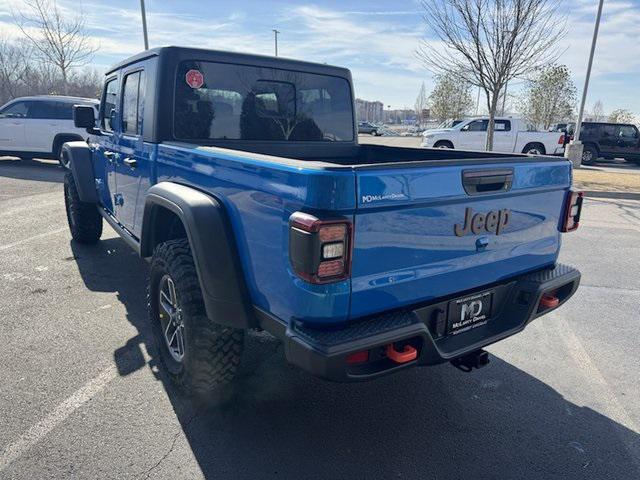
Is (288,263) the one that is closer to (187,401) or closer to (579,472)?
(187,401)

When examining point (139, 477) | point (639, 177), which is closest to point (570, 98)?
point (639, 177)

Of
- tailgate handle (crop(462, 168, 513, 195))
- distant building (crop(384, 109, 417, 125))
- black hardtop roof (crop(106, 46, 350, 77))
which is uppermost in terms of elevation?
distant building (crop(384, 109, 417, 125))

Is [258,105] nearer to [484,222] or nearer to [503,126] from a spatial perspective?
[484,222]

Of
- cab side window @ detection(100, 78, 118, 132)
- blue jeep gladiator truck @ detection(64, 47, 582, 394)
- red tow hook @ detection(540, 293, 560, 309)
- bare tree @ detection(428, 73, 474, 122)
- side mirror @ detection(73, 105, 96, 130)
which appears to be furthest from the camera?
bare tree @ detection(428, 73, 474, 122)

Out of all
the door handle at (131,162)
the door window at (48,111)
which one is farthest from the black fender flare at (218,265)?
the door window at (48,111)

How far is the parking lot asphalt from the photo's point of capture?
237cm

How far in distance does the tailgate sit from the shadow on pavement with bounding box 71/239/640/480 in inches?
33.8

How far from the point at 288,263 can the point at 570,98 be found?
36.0 m

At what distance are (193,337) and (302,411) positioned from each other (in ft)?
2.62

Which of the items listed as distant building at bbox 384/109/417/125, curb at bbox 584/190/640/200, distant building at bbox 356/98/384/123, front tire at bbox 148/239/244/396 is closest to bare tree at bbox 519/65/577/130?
curb at bbox 584/190/640/200

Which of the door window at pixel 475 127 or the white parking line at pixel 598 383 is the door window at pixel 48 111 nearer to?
the white parking line at pixel 598 383

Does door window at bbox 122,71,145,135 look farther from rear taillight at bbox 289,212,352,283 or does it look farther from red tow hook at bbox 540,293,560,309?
red tow hook at bbox 540,293,560,309

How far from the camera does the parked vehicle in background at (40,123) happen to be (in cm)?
1241

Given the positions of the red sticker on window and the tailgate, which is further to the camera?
the red sticker on window
